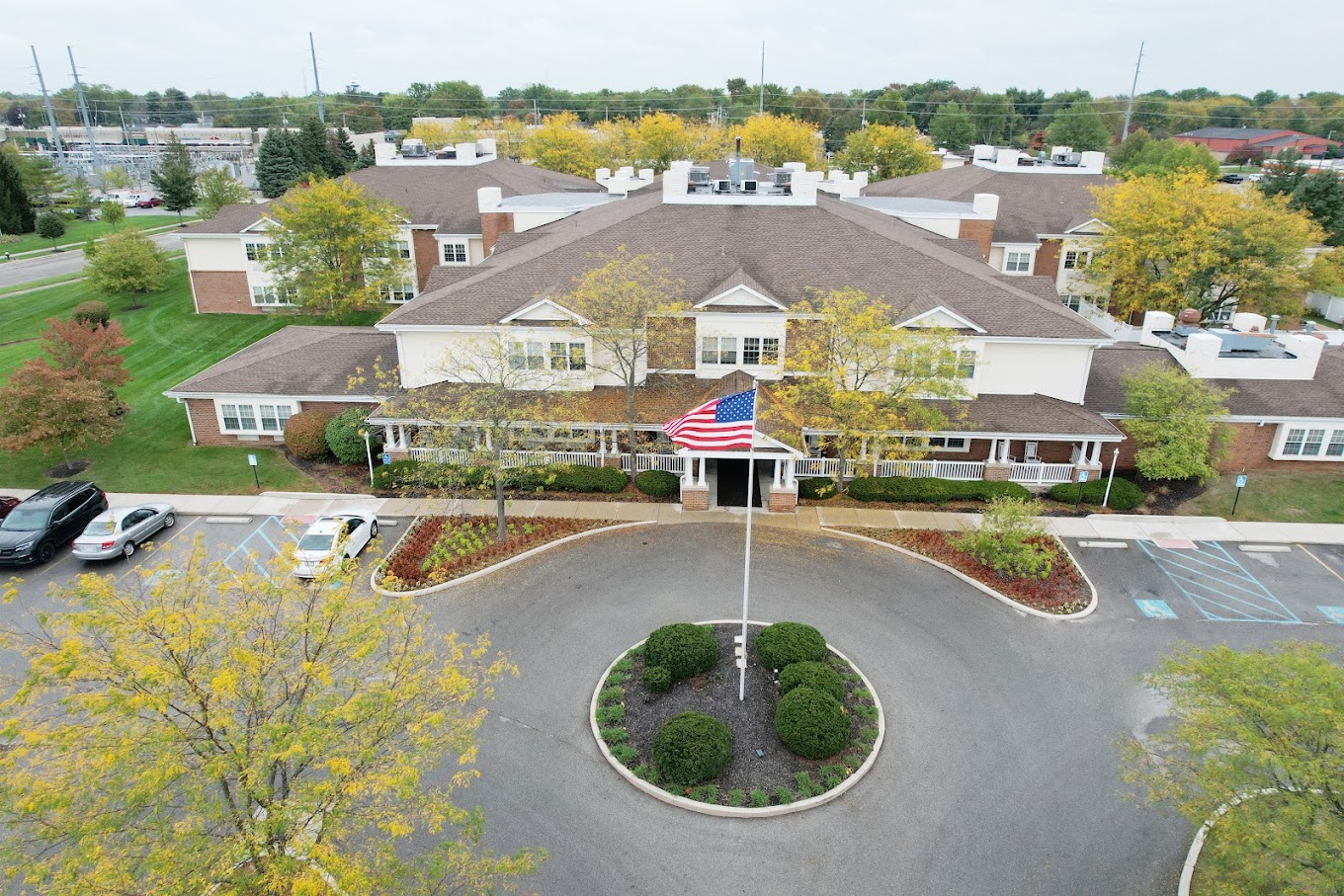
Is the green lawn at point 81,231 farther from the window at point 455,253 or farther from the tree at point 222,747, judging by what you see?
the tree at point 222,747

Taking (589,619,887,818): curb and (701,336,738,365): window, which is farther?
(701,336,738,365): window

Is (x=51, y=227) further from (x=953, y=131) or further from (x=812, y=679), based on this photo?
(x=953, y=131)

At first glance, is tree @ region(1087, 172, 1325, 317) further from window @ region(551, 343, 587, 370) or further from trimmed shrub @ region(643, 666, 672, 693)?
trimmed shrub @ region(643, 666, 672, 693)

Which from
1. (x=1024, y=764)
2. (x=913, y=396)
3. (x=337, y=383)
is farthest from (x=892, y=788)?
(x=337, y=383)

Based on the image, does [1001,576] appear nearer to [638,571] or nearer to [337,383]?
[638,571]

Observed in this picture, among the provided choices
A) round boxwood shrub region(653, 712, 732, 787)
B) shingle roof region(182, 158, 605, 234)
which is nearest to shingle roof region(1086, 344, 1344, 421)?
round boxwood shrub region(653, 712, 732, 787)

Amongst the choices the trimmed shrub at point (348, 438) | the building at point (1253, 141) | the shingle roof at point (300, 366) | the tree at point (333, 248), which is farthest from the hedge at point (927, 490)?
the building at point (1253, 141)
